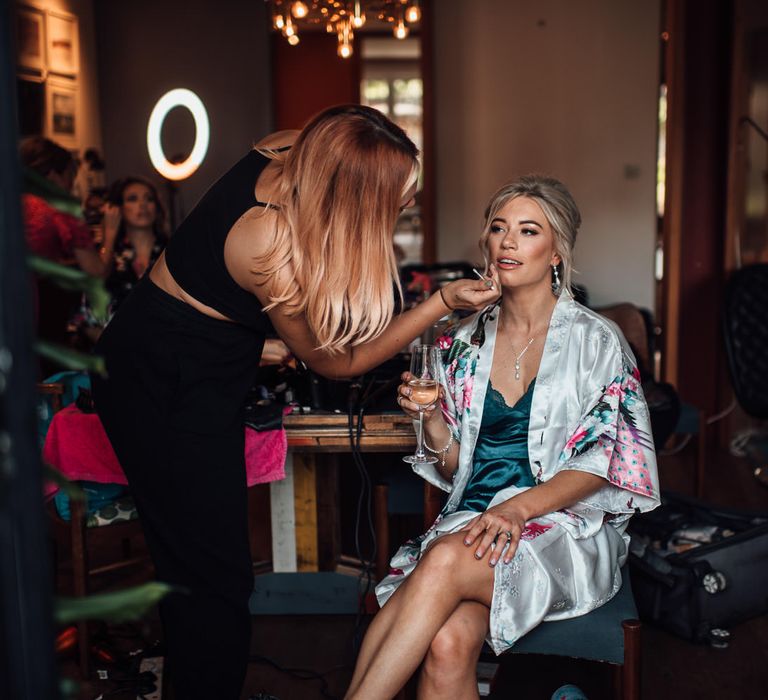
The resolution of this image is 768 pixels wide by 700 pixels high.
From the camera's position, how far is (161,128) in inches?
171

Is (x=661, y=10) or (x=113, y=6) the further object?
(x=113, y=6)

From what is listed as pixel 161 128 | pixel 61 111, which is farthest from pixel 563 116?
pixel 61 111

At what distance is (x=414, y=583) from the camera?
Answer: 1.76 m

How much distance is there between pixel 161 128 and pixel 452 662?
333 centimetres

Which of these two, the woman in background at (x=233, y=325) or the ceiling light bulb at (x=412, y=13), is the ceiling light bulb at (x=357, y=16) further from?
the woman in background at (x=233, y=325)

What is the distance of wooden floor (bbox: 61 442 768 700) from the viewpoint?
2.31m

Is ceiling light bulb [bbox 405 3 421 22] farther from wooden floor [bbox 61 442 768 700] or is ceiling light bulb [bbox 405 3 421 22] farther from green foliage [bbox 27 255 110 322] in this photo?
green foliage [bbox 27 255 110 322]

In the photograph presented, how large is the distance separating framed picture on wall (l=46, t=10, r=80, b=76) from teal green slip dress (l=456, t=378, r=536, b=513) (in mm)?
4149

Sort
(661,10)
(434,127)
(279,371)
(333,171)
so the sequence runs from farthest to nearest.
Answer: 1. (434,127)
2. (661,10)
3. (279,371)
4. (333,171)

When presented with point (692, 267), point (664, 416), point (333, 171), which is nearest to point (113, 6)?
point (692, 267)

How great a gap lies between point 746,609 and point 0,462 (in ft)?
8.14

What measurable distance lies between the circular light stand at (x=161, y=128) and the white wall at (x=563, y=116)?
1.70 metres

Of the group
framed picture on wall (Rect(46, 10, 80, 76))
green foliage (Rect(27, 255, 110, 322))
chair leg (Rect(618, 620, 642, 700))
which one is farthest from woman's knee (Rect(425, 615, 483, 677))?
framed picture on wall (Rect(46, 10, 80, 76))

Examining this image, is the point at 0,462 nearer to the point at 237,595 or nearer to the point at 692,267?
the point at 237,595
